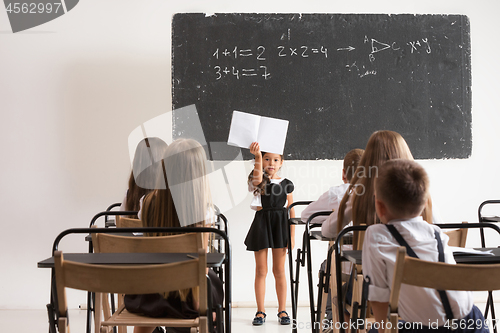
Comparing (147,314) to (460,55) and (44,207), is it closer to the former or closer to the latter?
(44,207)

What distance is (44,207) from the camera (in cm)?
364

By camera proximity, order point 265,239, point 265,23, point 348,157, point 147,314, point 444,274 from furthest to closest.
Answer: point 265,23 → point 265,239 → point 348,157 → point 147,314 → point 444,274

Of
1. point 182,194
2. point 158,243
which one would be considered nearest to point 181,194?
point 182,194

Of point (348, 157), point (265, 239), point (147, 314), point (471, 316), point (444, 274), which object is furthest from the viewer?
point (265, 239)

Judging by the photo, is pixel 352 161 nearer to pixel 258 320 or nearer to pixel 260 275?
pixel 260 275

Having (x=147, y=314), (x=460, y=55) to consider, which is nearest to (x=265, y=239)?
(x=147, y=314)

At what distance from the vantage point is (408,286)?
1.29 metres

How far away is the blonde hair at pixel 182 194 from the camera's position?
184 centimetres

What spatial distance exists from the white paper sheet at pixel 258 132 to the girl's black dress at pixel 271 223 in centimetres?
38

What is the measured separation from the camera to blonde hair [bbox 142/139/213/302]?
6.04 feet

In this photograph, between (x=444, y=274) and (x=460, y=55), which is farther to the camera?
(x=460, y=55)

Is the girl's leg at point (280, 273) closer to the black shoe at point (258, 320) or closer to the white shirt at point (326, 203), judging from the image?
the black shoe at point (258, 320)

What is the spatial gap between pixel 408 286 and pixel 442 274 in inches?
6.8

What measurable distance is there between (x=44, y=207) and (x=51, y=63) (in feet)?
3.86
